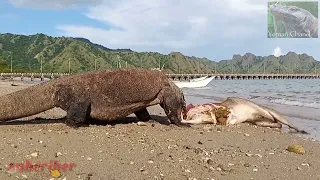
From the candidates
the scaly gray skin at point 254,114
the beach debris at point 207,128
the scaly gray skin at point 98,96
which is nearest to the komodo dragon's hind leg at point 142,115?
the scaly gray skin at point 98,96

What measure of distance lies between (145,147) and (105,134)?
1504mm

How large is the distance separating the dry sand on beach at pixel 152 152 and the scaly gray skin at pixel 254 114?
180 cm

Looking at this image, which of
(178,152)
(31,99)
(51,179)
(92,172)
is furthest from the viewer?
(31,99)

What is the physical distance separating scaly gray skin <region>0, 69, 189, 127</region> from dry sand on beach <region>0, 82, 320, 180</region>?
0.36m

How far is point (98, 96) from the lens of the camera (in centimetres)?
1051

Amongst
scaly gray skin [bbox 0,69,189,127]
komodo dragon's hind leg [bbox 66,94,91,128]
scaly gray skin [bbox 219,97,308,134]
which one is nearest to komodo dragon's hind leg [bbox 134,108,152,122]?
scaly gray skin [bbox 0,69,189,127]

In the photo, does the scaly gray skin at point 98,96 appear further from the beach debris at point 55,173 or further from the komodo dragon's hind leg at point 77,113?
the beach debris at point 55,173

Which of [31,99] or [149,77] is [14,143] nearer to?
[31,99]

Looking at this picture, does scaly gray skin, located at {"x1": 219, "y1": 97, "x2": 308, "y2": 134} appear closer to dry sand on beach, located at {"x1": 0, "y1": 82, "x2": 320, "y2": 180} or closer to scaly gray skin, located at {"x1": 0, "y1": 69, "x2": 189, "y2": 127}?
dry sand on beach, located at {"x1": 0, "y1": 82, "x2": 320, "y2": 180}

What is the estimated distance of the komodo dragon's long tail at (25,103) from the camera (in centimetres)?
1027

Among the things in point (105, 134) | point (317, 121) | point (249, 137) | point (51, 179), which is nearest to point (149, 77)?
point (105, 134)

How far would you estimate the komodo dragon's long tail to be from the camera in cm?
1027

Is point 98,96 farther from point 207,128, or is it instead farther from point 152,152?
point 152,152

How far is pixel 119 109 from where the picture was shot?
35.4 ft
